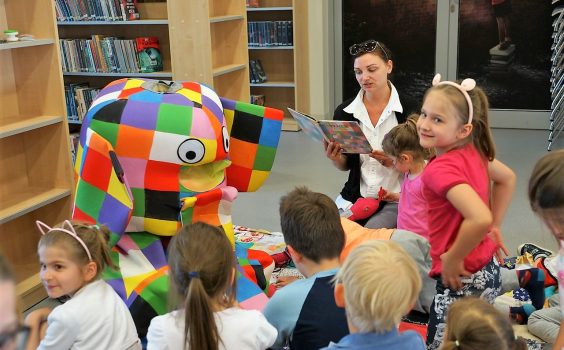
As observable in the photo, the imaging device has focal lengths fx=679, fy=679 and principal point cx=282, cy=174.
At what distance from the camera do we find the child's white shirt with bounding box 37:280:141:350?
1.89 metres

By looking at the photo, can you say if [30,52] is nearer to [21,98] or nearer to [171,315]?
[21,98]

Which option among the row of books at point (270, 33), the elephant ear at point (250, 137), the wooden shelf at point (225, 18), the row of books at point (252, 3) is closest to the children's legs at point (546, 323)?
the elephant ear at point (250, 137)

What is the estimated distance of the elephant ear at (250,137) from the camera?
8.98 feet

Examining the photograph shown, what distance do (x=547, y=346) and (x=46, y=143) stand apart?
2.36 m

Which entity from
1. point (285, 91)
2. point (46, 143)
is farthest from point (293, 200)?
point (285, 91)

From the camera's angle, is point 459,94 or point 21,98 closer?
point 459,94

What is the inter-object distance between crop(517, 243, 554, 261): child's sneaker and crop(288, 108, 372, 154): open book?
3.20ft

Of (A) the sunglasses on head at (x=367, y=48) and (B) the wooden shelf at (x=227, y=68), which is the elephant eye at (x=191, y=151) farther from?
(B) the wooden shelf at (x=227, y=68)

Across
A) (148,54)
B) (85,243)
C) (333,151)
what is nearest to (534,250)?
(333,151)

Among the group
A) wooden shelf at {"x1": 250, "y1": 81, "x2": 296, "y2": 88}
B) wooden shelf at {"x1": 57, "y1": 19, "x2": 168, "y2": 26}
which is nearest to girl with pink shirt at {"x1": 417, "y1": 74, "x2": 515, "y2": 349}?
wooden shelf at {"x1": 57, "y1": 19, "x2": 168, "y2": 26}

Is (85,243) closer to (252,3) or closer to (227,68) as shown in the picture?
(227,68)

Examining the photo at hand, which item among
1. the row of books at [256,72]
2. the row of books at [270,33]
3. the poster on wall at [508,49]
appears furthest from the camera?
the row of books at [256,72]

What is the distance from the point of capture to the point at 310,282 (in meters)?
1.76

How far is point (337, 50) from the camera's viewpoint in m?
6.64
